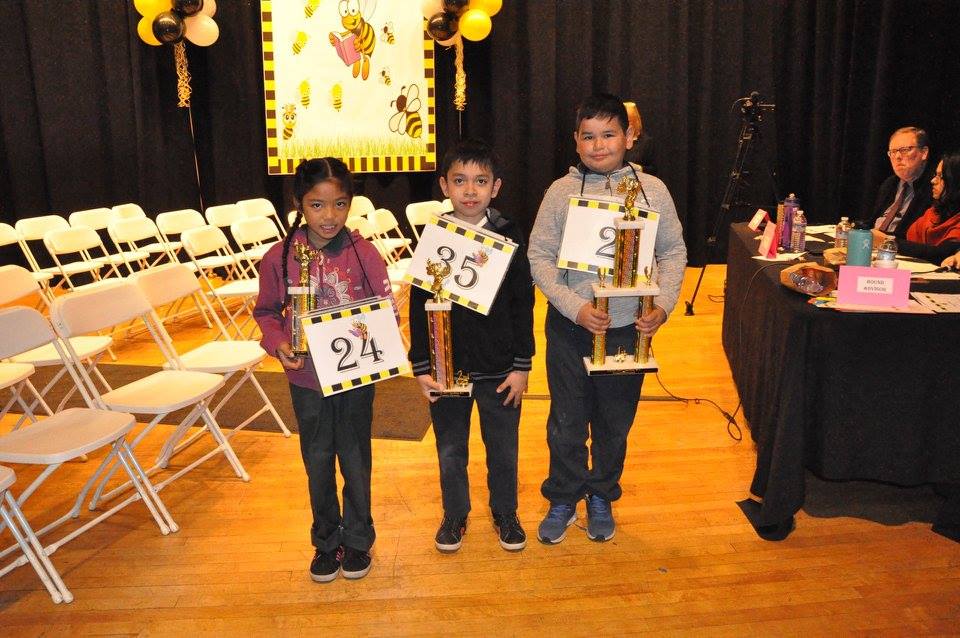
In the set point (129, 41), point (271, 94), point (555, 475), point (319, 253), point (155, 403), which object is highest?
point (129, 41)

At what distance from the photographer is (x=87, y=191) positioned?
766 cm

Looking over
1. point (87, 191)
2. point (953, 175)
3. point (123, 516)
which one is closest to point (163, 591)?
point (123, 516)

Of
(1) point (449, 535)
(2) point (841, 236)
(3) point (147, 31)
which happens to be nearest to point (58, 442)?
(1) point (449, 535)

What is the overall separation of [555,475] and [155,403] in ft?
4.90

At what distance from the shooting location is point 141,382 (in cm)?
306

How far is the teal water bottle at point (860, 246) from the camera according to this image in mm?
2758

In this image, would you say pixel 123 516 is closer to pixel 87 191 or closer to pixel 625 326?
pixel 625 326

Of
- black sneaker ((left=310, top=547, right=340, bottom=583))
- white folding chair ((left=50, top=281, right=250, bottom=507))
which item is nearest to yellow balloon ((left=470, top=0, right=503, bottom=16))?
white folding chair ((left=50, top=281, right=250, bottom=507))

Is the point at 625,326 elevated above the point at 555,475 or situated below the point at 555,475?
above

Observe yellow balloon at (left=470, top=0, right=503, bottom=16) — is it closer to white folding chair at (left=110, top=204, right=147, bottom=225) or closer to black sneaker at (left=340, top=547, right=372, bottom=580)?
white folding chair at (left=110, top=204, right=147, bottom=225)

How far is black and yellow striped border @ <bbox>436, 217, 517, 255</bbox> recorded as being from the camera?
7.11 ft

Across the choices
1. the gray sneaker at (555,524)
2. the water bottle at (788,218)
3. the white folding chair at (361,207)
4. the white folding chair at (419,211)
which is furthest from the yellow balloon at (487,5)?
the gray sneaker at (555,524)

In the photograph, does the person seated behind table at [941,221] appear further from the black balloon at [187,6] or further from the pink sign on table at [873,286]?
the black balloon at [187,6]

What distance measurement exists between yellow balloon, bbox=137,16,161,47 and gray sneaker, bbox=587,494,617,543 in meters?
6.32
